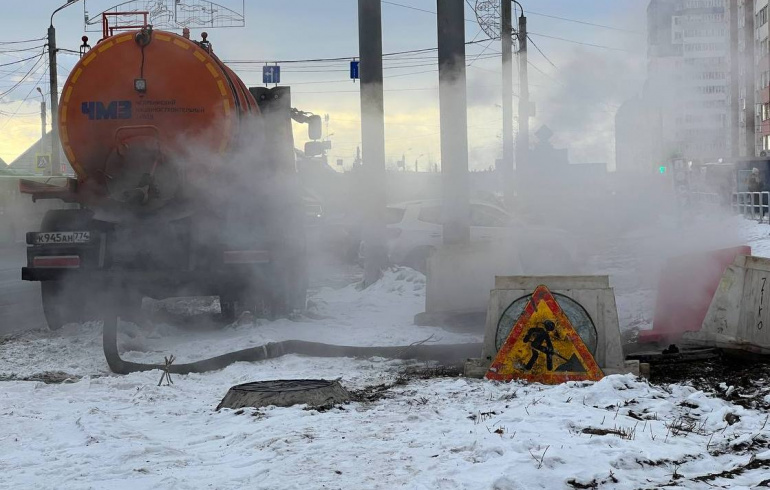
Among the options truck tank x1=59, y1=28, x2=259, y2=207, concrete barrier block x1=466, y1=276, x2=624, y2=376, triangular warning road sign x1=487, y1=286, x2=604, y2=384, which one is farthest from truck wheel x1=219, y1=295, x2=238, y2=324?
triangular warning road sign x1=487, y1=286, x2=604, y2=384

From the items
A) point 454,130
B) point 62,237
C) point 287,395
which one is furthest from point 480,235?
point 287,395

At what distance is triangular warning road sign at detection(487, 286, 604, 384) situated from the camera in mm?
6129

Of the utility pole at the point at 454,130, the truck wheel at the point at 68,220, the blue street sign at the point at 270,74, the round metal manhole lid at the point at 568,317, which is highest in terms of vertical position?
the blue street sign at the point at 270,74

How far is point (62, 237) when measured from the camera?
904cm

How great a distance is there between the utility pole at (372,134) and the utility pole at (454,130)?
2316 millimetres

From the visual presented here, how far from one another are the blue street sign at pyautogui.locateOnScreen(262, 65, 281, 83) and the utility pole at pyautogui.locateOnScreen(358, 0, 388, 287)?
36.1 ft

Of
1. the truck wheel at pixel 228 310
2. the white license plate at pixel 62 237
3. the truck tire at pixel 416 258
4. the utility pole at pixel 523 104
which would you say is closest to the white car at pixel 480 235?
the truck tire at pixel 416 258

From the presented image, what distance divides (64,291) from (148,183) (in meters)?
1.71

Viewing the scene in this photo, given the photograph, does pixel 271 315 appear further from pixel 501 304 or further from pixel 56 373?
pixel 501 304

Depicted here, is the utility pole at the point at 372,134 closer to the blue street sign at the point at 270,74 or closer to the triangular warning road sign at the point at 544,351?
the triangular warning road sign at the point at 544,351

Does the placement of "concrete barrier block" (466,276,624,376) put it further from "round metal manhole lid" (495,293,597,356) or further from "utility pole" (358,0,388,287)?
"utility pole" (358,0,388,287)

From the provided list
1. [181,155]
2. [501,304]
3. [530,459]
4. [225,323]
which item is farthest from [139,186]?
[530,459]

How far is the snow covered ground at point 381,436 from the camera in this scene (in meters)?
4.15

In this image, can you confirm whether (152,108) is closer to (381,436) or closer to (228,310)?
(228,310)
